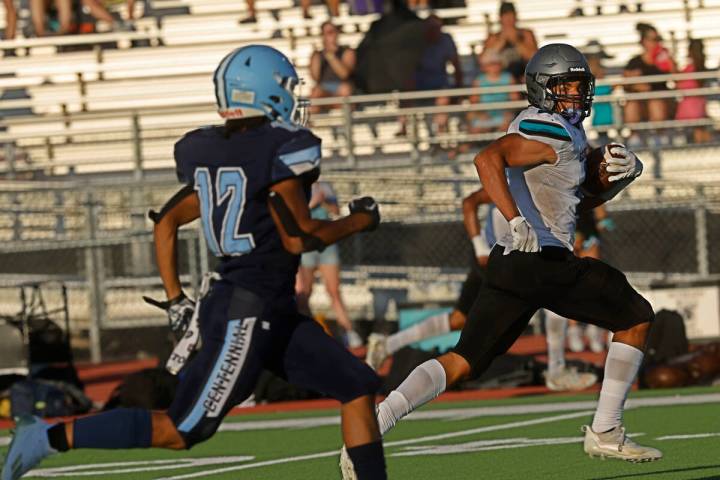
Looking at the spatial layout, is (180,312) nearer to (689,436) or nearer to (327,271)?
(689,436)

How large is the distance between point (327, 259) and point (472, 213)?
440cm

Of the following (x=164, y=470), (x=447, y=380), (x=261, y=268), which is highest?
(x=261, y=268)

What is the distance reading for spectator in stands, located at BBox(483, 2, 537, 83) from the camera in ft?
56.9

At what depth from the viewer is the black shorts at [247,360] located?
542 centimetres

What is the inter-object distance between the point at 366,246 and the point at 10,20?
634 centimetres

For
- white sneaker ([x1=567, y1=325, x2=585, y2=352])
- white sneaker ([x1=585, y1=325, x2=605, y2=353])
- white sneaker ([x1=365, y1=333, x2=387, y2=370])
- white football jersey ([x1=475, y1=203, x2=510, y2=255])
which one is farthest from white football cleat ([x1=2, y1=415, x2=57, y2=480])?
white sneaker ([x1=567, y1=325, x2=585, y2=352])

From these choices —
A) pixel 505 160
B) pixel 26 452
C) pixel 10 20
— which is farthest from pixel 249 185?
pixel 10 20

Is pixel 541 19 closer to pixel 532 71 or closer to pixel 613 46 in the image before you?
pixel 613 46

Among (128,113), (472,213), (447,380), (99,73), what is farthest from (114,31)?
(447,380)

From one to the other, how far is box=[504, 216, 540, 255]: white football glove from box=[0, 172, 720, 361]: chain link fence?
29.1 ft

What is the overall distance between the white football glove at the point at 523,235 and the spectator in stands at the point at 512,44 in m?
10.8

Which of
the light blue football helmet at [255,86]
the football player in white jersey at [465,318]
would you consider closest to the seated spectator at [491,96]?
the football player in white jersey at [465,318]

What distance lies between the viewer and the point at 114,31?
20.2m

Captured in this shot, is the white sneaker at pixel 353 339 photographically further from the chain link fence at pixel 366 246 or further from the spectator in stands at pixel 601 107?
the spectator in stands at pixel 601 107
